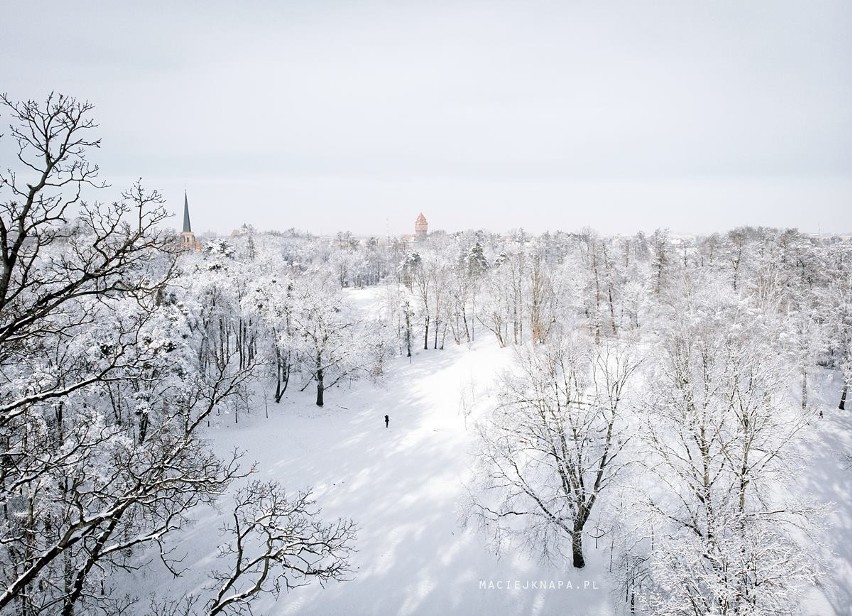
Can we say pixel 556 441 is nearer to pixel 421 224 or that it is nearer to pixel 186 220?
pixel 186 220

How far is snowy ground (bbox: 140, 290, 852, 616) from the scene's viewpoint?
12898mm

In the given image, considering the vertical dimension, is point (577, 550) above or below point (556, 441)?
below

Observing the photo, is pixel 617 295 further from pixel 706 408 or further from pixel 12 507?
pixel 12 507

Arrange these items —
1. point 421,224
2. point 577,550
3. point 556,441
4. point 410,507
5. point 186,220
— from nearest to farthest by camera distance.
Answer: point 577,550, point 556,441, point 410,507, point 186,220, point 421,224

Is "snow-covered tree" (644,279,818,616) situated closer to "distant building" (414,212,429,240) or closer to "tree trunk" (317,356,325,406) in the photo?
"tree trunk" (317,356,325,406)

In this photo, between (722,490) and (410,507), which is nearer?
(722,490)

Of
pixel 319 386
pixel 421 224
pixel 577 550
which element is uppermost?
pixel 421 224

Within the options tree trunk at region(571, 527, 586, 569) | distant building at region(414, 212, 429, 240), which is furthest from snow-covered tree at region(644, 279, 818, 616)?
distant building at region(414, 212, 429, 240)

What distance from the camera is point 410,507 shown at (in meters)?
17.1

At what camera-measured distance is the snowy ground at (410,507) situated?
508 inches

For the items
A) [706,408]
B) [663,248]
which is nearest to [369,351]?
[706,408]

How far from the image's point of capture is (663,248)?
42438 mm

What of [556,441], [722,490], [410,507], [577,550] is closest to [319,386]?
[410,507]

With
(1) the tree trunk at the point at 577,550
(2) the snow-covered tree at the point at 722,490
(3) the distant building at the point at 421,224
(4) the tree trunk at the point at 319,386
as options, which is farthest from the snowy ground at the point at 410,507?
(3) the distant building at the point at 421,224
